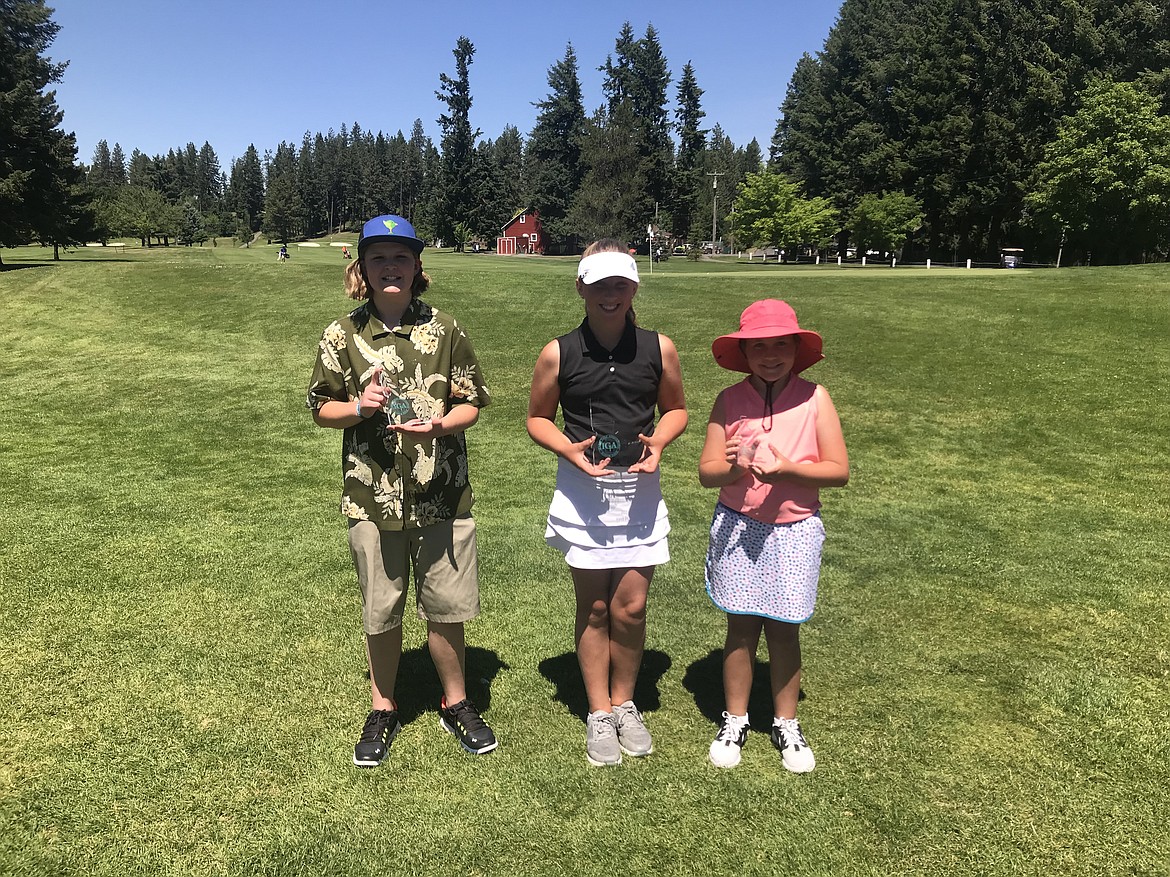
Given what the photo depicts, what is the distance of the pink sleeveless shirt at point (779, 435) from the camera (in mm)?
2938

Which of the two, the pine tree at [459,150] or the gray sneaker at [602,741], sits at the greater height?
the pine tree at [459,150]

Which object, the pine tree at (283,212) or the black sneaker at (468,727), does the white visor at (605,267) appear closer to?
the black sneaker at (468,727)

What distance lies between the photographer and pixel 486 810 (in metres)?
2.88

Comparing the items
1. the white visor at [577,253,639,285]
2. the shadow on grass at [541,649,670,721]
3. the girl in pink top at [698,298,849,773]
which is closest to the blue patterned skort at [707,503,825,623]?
the girl in pink top at [698,298,849,773]

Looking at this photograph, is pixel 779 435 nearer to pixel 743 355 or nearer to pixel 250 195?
pixel 743 355

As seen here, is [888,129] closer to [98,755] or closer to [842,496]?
[842,496]

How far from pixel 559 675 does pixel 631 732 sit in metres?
0.76

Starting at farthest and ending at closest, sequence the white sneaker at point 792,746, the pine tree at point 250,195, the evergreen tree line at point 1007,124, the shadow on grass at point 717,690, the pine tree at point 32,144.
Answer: the pine tree at point 250,195 → the evergreen tree line at point 1007,124 → the pine tree at point 32,144 → the shadow on grass at point 717,690 → the white sneaker at point 792,746

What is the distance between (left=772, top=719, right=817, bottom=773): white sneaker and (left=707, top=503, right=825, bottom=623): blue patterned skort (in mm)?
551

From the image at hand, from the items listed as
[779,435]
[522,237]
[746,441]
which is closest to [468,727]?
[746,441]

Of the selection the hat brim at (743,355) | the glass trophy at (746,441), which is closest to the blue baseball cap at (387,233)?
the hat brim at (743,355)

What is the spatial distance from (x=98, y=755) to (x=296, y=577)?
2047mm

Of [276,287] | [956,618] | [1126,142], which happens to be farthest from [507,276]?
[1126,142]

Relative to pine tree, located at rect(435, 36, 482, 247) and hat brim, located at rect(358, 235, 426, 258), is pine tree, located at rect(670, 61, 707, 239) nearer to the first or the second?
pine tree, located at rect(435, 36, 482, 247)
